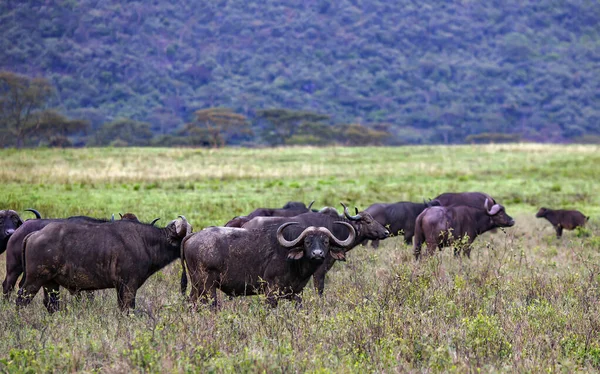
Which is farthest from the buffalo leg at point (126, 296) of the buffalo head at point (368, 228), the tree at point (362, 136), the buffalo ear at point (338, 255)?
the tree at point (362, 136)

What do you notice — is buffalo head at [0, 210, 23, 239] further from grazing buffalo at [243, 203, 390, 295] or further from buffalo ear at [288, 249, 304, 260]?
buffalo ear at [288, 249, 304, 260]

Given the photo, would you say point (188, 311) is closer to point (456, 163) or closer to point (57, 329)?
→ point (57, 329)

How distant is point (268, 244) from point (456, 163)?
A: 27.6 m

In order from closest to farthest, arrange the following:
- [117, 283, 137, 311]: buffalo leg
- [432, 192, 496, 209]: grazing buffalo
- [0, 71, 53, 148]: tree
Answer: [117, 283, 137, 311]: buffalo leg, [432, 192, 496, 209]: grazing buffalo, [0, 71, 53, 148]: tree

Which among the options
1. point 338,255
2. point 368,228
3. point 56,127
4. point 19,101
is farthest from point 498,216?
point 19,101

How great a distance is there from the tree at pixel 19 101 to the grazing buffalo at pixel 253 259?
165ft

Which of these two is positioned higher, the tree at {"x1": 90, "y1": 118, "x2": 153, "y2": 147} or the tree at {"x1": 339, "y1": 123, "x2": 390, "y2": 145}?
the tree at {"x1": 90, "y1": 118, "x2": 153, "y2": 147}

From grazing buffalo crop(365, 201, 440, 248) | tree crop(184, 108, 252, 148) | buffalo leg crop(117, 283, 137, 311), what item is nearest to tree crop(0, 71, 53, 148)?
tree crop(184, 108, 252, 148)

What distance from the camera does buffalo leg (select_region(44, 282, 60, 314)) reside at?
9.07 m

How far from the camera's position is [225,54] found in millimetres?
119438

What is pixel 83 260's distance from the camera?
8.84m

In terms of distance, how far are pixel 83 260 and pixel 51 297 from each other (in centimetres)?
76

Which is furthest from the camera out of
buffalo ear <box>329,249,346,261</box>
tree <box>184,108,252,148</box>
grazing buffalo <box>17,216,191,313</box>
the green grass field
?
tree <box>184,108,252,148</box>

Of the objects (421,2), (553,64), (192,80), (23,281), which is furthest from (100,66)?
(23,281)
